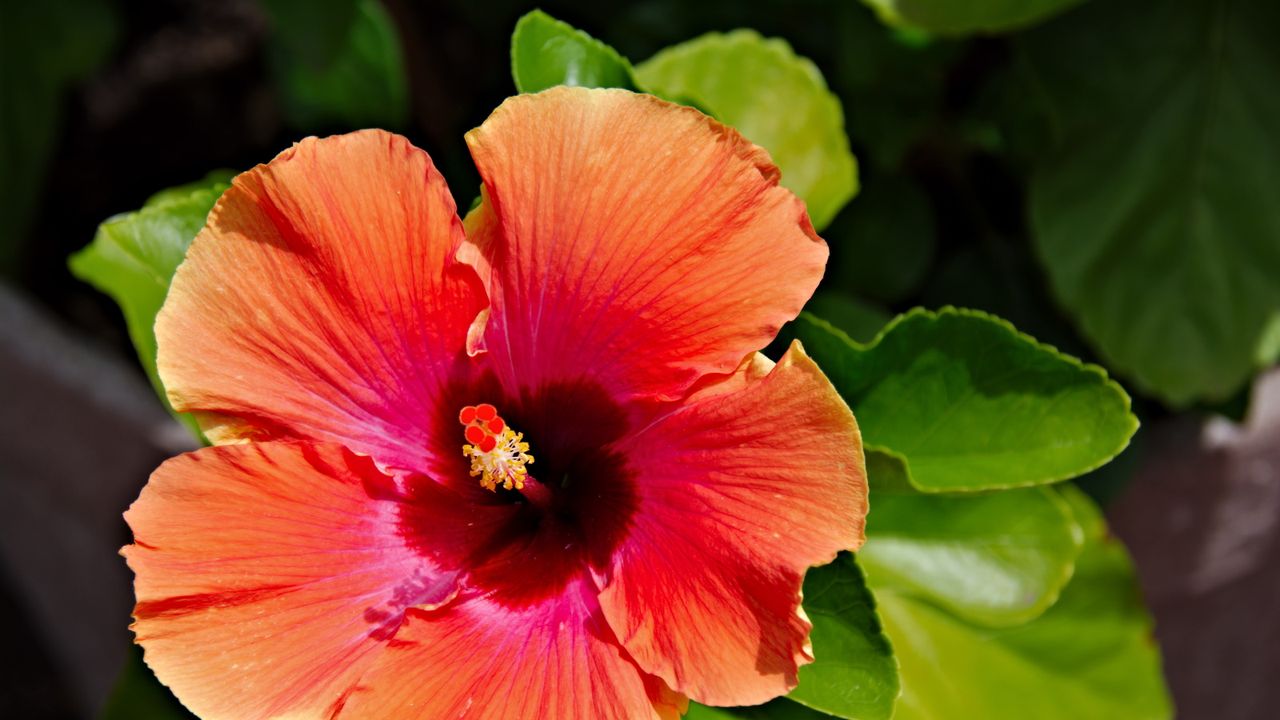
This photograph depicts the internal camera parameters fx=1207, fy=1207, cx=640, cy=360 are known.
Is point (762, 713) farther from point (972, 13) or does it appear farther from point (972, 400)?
point (972, 13)

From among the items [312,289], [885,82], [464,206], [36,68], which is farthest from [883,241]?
[36,68]

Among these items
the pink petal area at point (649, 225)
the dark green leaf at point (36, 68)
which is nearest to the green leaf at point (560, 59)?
the pink petal area at point (649, 225)

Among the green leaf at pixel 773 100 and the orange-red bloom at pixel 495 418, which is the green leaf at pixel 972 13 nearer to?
the green leaf at pixel 773 100

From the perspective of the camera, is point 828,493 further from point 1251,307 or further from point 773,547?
point 1251,307

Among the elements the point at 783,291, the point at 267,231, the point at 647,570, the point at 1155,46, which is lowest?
the point at 1155,46

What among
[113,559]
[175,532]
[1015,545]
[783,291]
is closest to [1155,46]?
[1015,545]

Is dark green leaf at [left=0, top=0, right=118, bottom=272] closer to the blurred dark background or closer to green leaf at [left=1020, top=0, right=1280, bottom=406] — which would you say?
the blurred dark background
